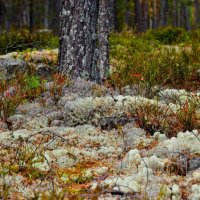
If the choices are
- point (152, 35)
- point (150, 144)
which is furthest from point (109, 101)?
point (152, 35)

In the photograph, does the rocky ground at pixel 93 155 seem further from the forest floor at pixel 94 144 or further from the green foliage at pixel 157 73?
the green foliage at pixel 157 73

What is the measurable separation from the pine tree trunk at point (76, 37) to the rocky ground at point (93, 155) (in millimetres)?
1146

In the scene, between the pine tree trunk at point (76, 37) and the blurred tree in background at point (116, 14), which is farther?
the blurred tree in background at point (116, 14)

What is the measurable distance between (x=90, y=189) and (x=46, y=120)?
201 centimetres

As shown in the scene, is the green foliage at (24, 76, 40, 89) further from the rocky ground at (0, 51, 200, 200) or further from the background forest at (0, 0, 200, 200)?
the rocky ground at (0, 51, 200, 200)

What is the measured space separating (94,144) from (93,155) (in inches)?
13.7

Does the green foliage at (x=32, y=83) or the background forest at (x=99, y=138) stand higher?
the green foliage at (x=32, y=83)

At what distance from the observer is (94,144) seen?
4570 mm

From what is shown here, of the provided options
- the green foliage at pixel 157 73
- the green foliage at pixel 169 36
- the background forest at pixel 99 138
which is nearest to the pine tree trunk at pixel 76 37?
the background forest at pixel 99 138

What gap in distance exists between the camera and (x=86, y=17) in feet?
23.1

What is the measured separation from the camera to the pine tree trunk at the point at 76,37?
7.02 metres

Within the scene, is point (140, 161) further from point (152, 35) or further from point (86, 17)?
point (152, 35)

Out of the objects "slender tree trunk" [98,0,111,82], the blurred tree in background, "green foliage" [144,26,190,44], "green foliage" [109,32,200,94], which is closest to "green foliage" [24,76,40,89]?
"green foliage" [109,32,200,94]

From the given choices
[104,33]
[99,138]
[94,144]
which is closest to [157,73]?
[99,138]
